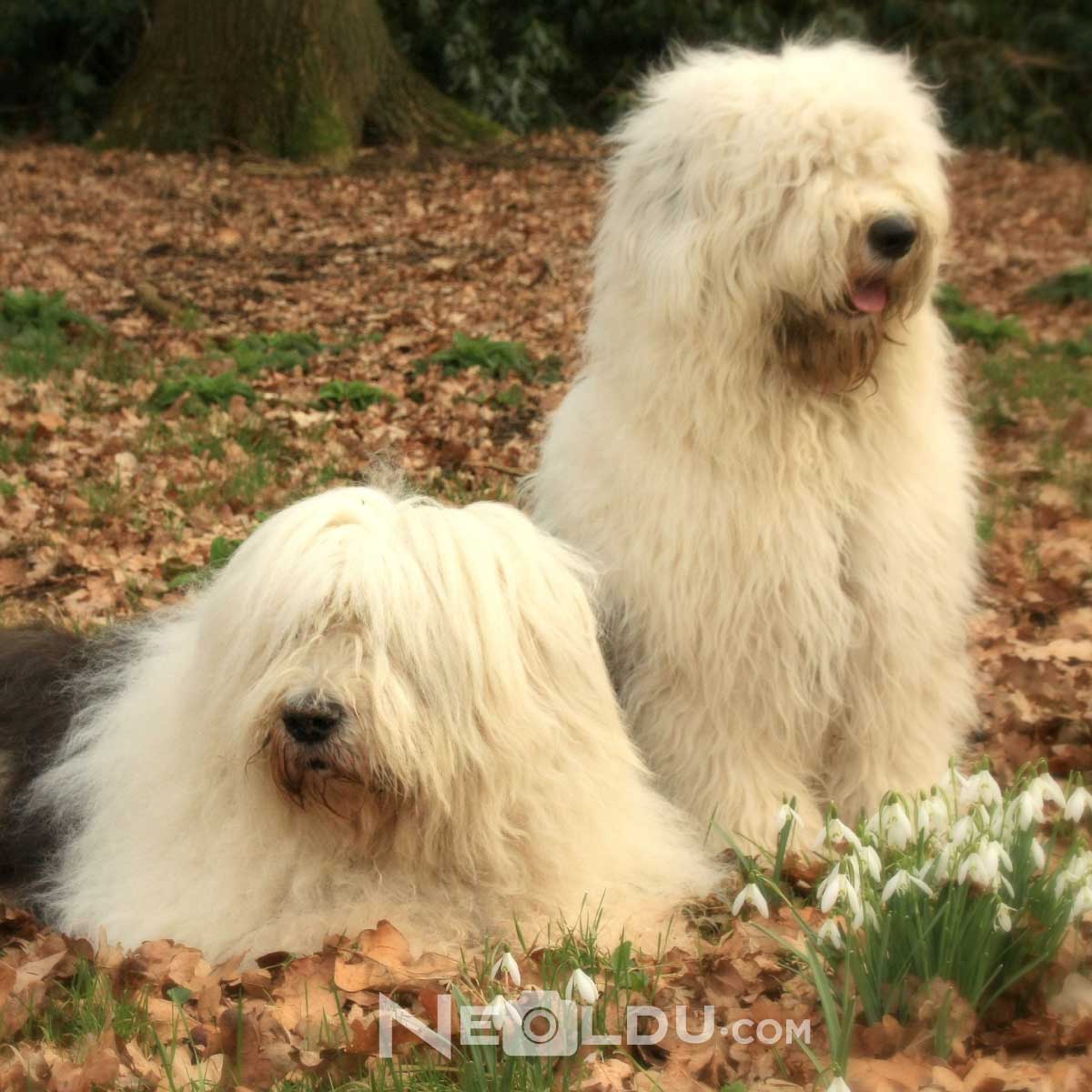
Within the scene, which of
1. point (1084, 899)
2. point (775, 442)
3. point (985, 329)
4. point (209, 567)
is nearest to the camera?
point (1084, 899)

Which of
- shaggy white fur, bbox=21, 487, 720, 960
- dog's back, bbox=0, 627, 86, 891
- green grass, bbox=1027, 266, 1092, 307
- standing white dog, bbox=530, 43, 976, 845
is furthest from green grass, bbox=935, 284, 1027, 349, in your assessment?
dog's back, bbox=0, 627, 86, 891

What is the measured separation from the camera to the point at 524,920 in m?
3.32

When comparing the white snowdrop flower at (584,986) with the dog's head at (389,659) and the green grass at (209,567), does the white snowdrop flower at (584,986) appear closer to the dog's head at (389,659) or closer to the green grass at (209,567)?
the dog's head at (389,659)

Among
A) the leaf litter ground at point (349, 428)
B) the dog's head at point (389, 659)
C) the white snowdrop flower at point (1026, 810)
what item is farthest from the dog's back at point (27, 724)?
the white snowdrop flower at point (1026, 810)

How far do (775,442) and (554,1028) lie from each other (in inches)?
59.8

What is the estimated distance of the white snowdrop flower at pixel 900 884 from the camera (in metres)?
2.62

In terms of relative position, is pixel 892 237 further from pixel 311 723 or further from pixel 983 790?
pixel 311 723

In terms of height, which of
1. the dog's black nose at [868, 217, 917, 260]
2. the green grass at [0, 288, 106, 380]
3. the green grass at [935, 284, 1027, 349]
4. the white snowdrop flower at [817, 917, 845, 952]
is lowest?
the green grass at [0, 288, 106, 380]

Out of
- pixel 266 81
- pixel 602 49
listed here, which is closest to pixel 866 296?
pixel 266 81

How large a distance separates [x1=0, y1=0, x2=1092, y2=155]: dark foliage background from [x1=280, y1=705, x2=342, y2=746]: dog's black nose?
12598 millimetres

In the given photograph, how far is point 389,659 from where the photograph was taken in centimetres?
307

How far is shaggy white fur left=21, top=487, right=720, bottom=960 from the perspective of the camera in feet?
9.98

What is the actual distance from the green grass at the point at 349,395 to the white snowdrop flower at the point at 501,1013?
5265 millimetres

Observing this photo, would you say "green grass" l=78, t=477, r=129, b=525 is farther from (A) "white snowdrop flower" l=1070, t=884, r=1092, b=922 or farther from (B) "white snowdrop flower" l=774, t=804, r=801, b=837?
(A) "white snowdrop flower" l=1070, t=884, r=1092, b=922
